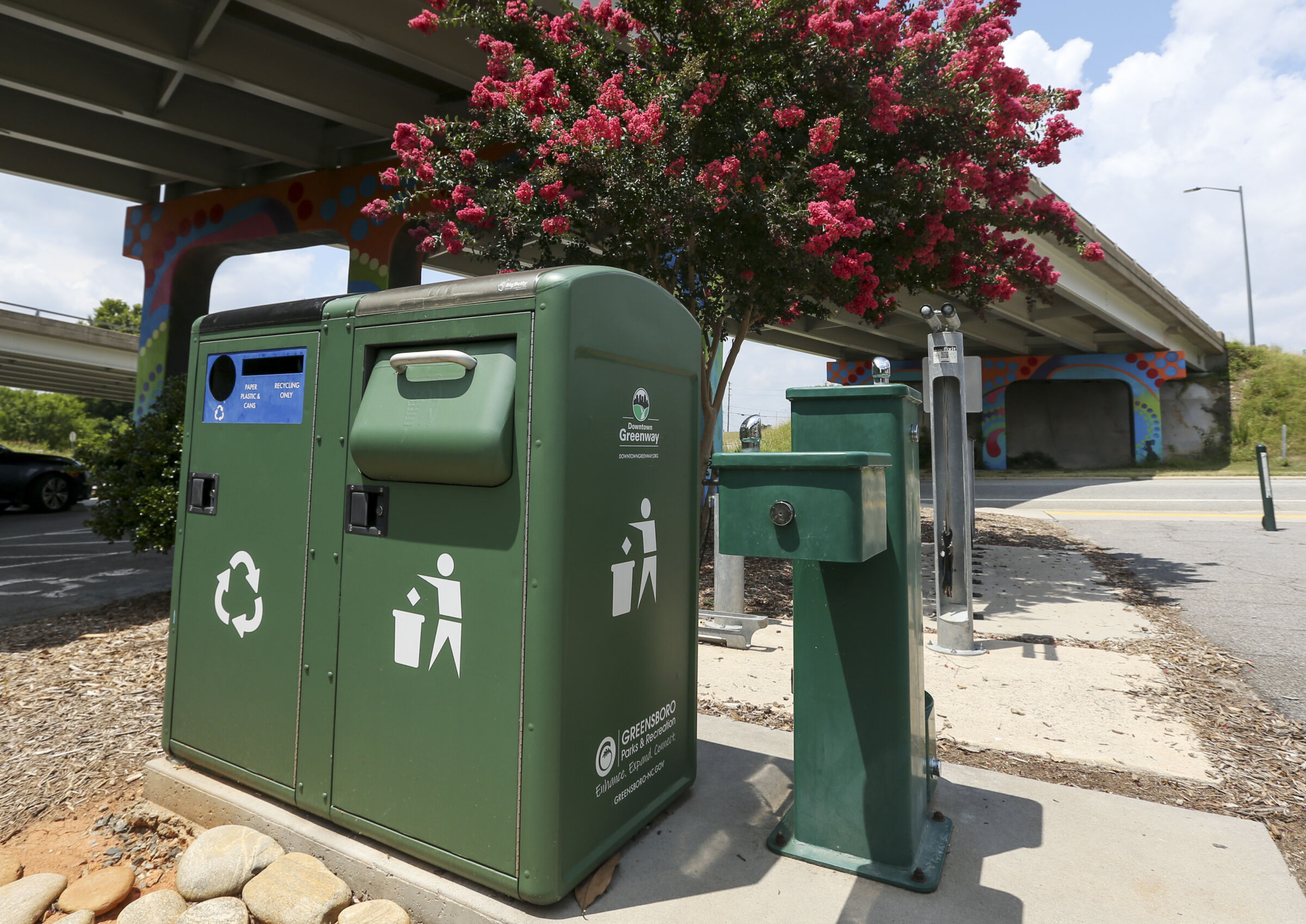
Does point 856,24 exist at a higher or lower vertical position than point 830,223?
higher

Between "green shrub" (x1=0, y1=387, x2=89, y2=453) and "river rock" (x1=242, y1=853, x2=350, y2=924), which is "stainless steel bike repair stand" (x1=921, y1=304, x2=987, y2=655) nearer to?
"river rock" (x1=242, y1=853, x2=350, y2=924)

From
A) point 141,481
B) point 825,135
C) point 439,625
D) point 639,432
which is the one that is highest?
point 825,135

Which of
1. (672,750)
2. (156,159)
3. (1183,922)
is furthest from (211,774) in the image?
(156,159)

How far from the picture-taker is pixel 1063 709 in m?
4.02

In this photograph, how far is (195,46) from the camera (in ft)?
27.3

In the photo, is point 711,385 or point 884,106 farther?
point 711,385

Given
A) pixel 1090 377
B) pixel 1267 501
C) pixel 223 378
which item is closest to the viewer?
pixel 223 378

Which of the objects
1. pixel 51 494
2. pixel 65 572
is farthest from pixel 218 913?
pixel 51 494

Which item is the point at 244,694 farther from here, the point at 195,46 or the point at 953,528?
the point at 195,46

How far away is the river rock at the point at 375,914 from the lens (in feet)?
6.98

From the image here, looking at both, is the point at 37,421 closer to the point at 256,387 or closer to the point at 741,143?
the point at 741,143

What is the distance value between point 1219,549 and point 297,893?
1168cm

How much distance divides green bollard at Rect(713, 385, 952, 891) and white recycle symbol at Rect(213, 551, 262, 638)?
182 centimetres

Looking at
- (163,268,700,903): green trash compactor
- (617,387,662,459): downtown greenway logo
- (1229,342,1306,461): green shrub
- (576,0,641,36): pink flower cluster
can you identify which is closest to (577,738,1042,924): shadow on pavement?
(163,268,700,903): green trash compactor
